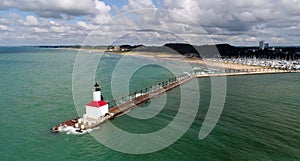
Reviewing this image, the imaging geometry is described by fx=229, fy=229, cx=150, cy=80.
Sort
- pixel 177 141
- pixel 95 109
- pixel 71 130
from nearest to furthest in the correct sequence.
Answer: pixel 177 141
pixel 71 130
pixel 95 109

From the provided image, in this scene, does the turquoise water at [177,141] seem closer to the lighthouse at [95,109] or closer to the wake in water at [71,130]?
the wake in water at [71,130]

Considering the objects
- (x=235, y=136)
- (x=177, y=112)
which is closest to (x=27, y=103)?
(x=177, y=112)

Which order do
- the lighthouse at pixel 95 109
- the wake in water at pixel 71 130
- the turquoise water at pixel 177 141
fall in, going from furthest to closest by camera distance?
the lighthouse at pixel 95 109
the wake in water at pixel 71 130
the turquoise water at pixel 177 141

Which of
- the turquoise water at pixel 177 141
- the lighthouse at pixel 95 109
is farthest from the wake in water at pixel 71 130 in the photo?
the lighthouse at pixel 95 109

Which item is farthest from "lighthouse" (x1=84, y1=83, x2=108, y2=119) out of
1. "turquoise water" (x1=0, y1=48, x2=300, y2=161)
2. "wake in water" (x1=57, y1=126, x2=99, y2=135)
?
"wake in water" (x1=57, y1=126, x2=99, y2=135)

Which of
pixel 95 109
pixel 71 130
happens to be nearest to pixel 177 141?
pixel 95 109

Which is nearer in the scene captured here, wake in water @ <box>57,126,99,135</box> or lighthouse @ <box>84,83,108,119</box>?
wake in water @ <box>57,126,99,135</box>

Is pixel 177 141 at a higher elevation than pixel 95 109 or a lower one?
lower

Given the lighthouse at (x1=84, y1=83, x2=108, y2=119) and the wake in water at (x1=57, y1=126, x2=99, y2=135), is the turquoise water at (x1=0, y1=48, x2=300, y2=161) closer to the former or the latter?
the wake in water at (x1=57, y1=126, x2=99, y2=135)

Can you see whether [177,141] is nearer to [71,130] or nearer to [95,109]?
[95,109]

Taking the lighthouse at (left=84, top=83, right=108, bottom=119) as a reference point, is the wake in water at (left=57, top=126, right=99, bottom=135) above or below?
below

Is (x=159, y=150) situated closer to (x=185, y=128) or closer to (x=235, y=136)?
(x=185, y=128)
